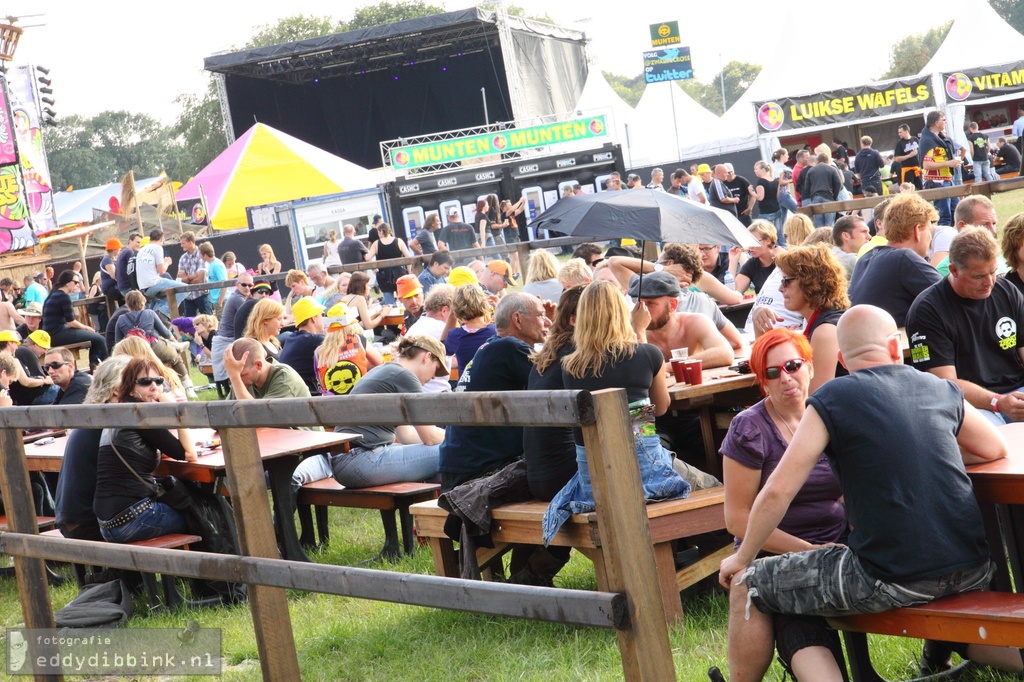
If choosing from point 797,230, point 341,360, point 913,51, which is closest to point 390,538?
point 341,360

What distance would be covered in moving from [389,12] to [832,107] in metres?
42.2

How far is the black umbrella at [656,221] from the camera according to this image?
21.0 feet

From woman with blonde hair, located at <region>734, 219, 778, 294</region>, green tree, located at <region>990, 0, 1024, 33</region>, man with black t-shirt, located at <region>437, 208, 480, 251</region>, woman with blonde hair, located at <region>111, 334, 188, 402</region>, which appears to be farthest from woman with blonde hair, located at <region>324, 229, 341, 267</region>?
green tree, located at <region>990, 0, 1024, 33</region>

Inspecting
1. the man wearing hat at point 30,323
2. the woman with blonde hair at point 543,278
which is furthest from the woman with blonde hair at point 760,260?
the man wearing hat at point 30,323

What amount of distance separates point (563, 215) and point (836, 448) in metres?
5.16

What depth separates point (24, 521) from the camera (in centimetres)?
407

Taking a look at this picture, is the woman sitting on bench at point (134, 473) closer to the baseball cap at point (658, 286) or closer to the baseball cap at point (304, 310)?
the baseball cap at point (658, 286)

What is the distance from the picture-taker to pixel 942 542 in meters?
2.63

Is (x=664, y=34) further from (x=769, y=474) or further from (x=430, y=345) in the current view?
(x=769, y=474)

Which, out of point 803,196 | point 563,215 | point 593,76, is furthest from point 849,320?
point 593,76

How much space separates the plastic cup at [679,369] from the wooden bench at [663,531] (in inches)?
30.9

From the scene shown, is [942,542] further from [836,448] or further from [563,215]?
[563,215]

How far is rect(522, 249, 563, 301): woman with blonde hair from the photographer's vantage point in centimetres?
902

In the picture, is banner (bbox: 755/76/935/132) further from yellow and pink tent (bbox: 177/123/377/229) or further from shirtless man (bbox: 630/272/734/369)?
shirtless man (bbox: 630/272/734/369)
